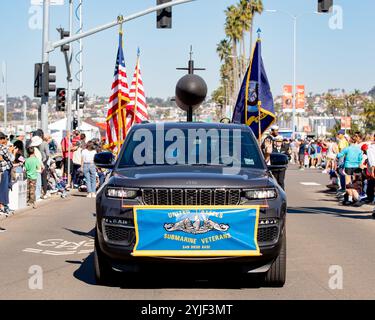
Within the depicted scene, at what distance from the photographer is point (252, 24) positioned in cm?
8031

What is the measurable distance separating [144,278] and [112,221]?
1.37 m

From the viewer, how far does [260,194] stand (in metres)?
8.50

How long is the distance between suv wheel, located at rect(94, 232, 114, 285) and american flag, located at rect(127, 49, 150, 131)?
12201 millimetres

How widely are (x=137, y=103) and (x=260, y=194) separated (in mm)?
13933

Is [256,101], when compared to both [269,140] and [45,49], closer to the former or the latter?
[269,140]

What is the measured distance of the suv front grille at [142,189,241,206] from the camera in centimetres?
836

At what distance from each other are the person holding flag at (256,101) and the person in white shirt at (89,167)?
6.57 m

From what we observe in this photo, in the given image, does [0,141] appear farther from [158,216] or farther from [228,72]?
[228,72]

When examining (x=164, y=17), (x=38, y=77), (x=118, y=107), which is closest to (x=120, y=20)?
(x=164, y=17)


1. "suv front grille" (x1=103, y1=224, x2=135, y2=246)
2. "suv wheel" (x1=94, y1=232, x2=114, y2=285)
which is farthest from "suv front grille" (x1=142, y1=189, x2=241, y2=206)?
"suv wheel" (x1=94, y1=232, x2=114, y2=285)

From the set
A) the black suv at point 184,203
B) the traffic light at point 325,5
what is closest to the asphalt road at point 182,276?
the black suv at point 184,203

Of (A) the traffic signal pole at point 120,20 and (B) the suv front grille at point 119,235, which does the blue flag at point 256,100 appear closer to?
(A) the traffic signal pole at point 120,20

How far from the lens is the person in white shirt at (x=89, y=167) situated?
80.2 feet

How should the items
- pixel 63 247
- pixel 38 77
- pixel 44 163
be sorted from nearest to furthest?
pixel 63 247
pixel 44 163
pixel 38 77
